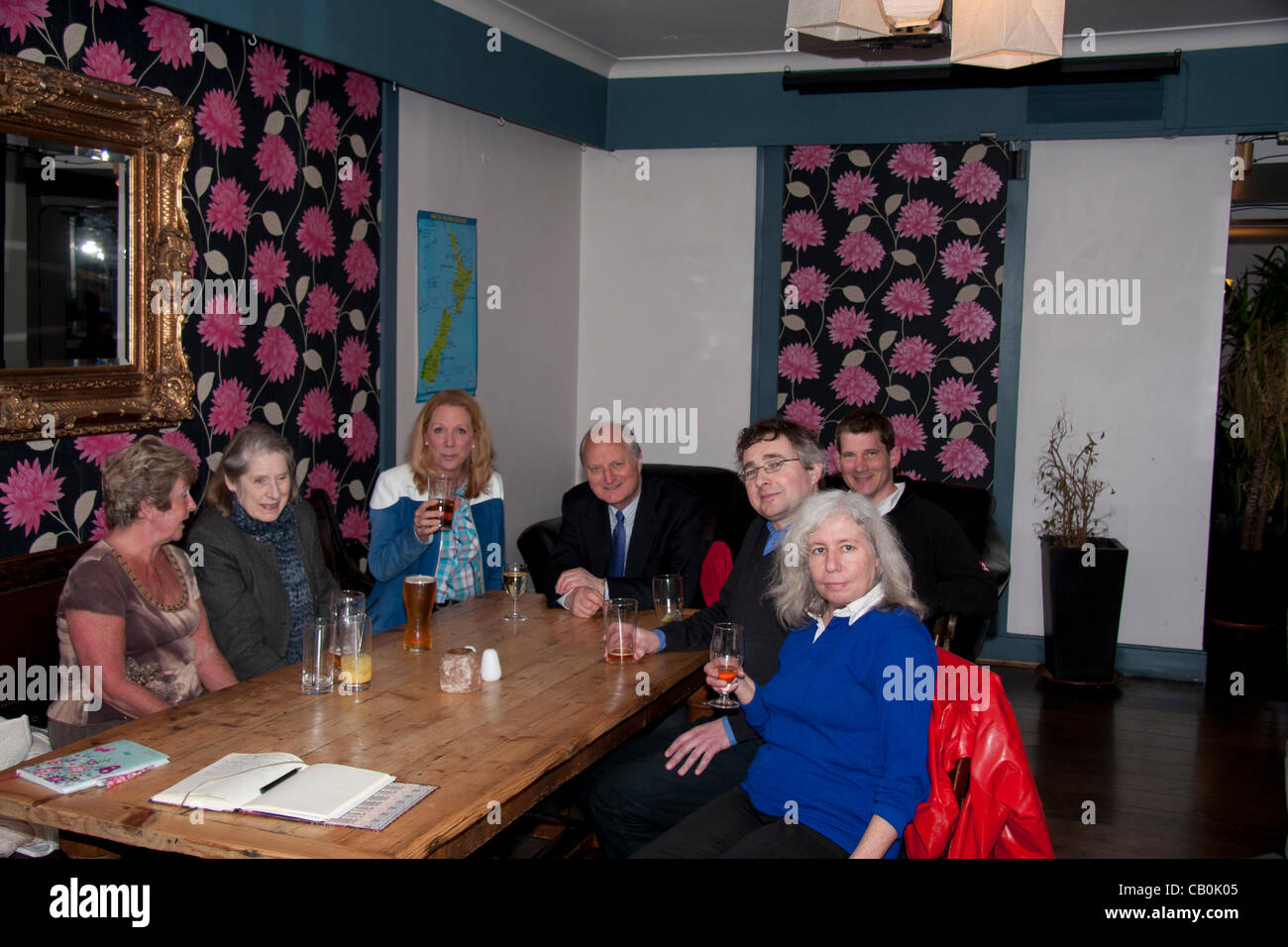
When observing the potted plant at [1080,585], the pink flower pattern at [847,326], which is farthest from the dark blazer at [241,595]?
the potted plant at [1080,585]

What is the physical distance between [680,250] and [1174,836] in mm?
3884

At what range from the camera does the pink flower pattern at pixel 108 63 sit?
3.29m

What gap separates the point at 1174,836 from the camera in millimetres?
3863

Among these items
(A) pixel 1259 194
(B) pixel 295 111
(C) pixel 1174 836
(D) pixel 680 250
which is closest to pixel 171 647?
(B) pixel 295 111

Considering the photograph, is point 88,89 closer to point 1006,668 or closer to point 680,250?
point 680,250

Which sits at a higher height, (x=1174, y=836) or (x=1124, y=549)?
(x=1124, y=549)

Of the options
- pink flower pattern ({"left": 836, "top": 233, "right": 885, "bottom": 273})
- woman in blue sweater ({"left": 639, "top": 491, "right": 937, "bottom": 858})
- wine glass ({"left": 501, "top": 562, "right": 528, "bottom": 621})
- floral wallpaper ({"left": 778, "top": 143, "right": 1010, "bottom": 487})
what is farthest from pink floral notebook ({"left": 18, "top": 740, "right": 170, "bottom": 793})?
pink flower pattern ({"left": 836, "top": 233, "right": 885, "bottom": 273})

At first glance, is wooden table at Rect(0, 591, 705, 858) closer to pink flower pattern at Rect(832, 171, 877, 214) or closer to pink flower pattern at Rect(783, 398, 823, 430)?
pink flower pattern at Rect(783, 398, 823, 430)

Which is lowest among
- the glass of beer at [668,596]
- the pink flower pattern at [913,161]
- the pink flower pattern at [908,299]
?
the glass of beer at [668,596]

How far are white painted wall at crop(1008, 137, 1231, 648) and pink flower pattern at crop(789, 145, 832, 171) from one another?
1.04m

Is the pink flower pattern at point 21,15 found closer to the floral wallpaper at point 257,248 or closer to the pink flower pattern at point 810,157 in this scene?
the floral wallpaper at point 257,248

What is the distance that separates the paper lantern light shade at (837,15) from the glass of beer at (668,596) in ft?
4.88

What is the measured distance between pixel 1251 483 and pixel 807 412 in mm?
2358

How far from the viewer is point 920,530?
12.5 feet
